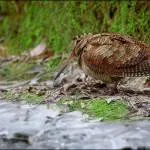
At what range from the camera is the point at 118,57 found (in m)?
5.34

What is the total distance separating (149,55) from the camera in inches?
211

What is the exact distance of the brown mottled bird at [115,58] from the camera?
5.30 meters

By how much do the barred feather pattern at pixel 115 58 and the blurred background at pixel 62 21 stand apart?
1.53 meters

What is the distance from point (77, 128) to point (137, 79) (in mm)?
2076

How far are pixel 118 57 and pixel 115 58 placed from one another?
0.03 meters

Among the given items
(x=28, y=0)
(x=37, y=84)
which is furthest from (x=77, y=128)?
(x=28, y=0)

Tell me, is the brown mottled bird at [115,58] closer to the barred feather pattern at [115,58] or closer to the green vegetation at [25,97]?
the barred feather pattern at [115,58]

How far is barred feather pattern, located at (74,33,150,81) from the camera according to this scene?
209 inches

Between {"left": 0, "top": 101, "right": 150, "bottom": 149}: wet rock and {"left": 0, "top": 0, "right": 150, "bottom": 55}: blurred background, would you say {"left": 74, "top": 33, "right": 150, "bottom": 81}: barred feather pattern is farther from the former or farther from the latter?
{"left": 0, "top": 0, "right": 150, "bottom": 55}: blurred background

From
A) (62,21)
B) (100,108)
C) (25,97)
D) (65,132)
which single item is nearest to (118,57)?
(100,108)

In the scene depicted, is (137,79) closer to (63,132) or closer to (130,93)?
(130,93)

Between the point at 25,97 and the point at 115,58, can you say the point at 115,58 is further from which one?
the point at 25,97

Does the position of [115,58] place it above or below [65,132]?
above

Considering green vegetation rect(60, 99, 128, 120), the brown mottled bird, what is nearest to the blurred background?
the brown mottled bird
